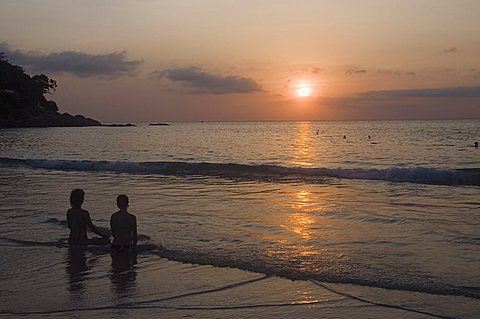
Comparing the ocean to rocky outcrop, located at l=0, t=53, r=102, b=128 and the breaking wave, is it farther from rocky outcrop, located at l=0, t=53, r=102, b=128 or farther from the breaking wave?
rocky outcrop, located at l=0, t=53, r=102, b=128

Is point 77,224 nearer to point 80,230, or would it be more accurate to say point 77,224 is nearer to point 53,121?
point 80,230

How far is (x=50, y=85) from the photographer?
14062 centimetres

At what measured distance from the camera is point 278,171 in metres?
27.5

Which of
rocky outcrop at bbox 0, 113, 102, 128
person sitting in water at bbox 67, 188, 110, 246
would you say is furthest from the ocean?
rocky outcrop at bbox 0, 113, 102, 128

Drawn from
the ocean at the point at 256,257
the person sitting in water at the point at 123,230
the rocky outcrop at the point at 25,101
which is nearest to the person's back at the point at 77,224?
the ocean at the point at 256,257

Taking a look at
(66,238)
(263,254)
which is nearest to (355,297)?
(263,254)

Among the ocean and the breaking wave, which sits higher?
the breaking wave

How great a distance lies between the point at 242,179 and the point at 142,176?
203 inches

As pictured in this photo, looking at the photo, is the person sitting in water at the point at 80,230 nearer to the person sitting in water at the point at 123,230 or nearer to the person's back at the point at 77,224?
the person's back at the point at 77,224

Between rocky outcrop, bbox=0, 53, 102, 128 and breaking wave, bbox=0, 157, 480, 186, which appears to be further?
rocky outcrop, bbox=0, 53, 102, 128

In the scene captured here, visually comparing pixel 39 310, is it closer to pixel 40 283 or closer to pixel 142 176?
pixel 40 283

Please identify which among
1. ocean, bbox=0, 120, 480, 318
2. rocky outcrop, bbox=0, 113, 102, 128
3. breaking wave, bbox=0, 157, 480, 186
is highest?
rocky outcrop, bbox=0, 113, 102, 128

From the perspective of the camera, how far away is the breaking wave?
76.6 feet

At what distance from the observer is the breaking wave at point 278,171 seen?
23.3 meters
